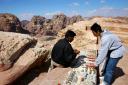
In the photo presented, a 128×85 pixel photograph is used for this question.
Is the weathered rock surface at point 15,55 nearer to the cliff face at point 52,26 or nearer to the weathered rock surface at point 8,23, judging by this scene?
the weathered rock surface at point 8,23

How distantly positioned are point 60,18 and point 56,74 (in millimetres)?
189665

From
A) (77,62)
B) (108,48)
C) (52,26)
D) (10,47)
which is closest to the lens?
(108,48)

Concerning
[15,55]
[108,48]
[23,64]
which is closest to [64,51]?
[23,64]

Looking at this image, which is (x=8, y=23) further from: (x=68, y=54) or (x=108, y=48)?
(x=108, y=48)

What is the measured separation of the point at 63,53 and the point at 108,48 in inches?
97.8

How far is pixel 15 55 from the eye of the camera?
31.7 ft

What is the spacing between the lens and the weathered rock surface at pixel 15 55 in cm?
938

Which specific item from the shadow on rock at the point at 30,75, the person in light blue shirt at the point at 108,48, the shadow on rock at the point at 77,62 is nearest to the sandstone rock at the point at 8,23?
the shadow on rock at the point at 30,75

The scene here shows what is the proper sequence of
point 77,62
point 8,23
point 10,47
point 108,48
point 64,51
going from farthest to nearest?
point 8,23
point 10,47
point 77,62
point 64,51
point 108,48

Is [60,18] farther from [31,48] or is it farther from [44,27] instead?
[31,48]

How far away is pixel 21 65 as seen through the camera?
9570 millimetres

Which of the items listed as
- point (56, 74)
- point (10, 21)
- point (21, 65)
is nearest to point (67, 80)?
point (56, 74)

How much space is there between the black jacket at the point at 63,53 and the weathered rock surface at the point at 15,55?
173 centimetres

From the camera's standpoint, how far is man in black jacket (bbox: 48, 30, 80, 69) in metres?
8.18
